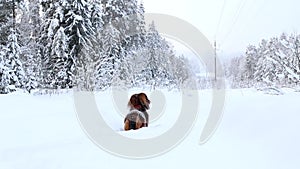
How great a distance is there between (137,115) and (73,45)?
34.3 ft

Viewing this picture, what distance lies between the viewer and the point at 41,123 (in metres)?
4.55

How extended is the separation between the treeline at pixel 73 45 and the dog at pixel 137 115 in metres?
5.09

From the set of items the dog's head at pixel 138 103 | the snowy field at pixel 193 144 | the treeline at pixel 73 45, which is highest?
the treeline at pixel 73 45

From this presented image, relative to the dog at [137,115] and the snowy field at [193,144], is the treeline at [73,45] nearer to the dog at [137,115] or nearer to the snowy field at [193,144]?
the dog at [137,115]

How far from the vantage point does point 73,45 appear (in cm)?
1415

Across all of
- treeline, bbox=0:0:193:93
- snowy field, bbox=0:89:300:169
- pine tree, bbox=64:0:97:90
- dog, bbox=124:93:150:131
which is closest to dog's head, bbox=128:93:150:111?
dog, bbox=124:93:150:131

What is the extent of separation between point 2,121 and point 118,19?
1349 centimetres

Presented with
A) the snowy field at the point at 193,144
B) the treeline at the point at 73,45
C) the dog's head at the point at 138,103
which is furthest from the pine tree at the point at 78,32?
the snowy field at the point at 193,144

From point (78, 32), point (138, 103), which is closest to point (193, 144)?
point (138, 103)

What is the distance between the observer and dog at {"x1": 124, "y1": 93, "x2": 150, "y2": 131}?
461 centimetres

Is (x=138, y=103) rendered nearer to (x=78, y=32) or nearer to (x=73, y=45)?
(x=78, y=32)

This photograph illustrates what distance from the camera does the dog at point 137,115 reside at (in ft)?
15.1

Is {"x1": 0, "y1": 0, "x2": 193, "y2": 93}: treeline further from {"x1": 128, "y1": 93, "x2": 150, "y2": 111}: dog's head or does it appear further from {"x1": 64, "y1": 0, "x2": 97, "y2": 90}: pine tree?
{"x1": 128, "y1": 93, "x2": 150, "y2": 111}: dog's head

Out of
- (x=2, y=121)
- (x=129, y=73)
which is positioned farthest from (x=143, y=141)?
(x=129, y=73)
